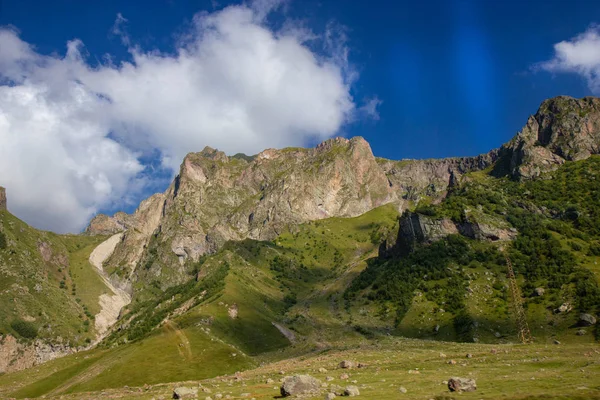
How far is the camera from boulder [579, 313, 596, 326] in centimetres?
9475

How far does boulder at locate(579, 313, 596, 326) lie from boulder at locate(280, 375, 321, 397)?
309ft

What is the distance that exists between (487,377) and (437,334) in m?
93.0

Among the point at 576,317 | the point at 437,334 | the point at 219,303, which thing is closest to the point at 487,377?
the point at 576,317

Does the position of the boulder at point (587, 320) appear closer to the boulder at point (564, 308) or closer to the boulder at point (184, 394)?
the boulder at point (564, 308)

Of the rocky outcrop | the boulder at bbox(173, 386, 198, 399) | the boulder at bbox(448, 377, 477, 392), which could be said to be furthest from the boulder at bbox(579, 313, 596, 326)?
the boulder at bbox(173, 386, 198, 399)

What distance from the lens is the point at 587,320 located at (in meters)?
95.1

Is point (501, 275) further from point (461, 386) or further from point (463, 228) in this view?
point (461, 386)

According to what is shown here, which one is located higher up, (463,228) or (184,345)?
(463,228)

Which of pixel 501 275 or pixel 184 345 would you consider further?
pixel 501 275

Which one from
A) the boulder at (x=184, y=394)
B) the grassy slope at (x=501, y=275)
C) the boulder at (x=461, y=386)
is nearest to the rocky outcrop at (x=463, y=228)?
the grassy slope at (x=501, y=275)

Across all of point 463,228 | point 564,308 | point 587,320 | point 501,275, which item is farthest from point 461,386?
point 463,228

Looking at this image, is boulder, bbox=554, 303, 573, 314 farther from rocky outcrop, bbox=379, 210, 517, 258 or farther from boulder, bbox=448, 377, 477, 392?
boulder, bbox=448, 377, 477, 392

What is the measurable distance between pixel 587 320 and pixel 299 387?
95705 millimetres

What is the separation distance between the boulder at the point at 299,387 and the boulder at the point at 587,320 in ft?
309
